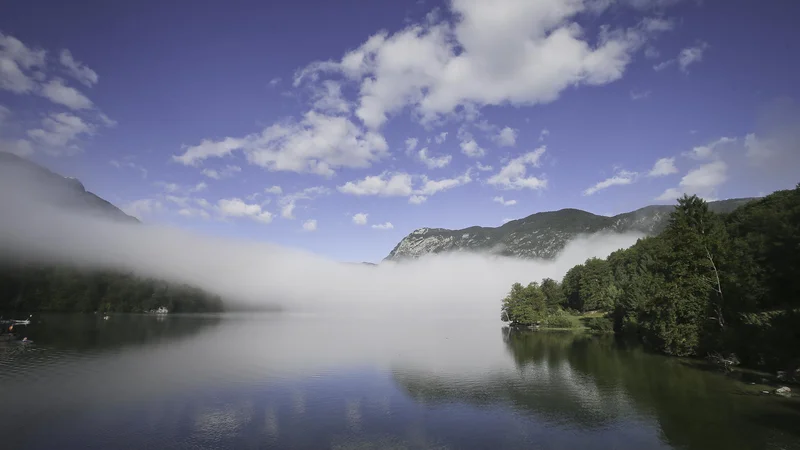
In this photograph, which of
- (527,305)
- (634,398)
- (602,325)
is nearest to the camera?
(634,398)

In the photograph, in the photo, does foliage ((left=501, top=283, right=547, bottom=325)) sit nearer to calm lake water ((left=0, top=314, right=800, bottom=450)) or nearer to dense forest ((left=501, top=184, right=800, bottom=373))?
dense forest ((left=501, top=184, right=800, bottom=373))

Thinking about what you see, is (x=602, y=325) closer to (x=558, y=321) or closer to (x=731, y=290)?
(x=558, y=321)

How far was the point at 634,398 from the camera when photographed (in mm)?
49906


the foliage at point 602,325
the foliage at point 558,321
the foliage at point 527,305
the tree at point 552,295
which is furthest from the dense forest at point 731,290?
the tree at point 552,295

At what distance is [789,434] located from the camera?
33844 millimetres

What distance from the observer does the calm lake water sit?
35.6 m

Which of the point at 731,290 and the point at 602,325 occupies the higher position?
the point at 731,290

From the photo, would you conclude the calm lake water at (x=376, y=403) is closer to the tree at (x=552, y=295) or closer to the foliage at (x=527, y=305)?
the foliage at (x=527, y=305)

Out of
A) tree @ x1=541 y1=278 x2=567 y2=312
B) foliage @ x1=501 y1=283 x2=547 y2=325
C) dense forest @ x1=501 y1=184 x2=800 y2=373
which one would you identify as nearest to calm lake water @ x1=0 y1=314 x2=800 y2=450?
dense forest @ x1=501 y1=184 x2=800 y2=373

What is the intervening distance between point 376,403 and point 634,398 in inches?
1249

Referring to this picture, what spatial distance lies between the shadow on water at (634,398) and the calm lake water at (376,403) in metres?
0.21

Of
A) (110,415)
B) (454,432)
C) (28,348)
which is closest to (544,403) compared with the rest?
(454,432)

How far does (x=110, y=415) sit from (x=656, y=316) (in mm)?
92000

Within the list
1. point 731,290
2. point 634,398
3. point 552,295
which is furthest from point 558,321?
point 634,398
